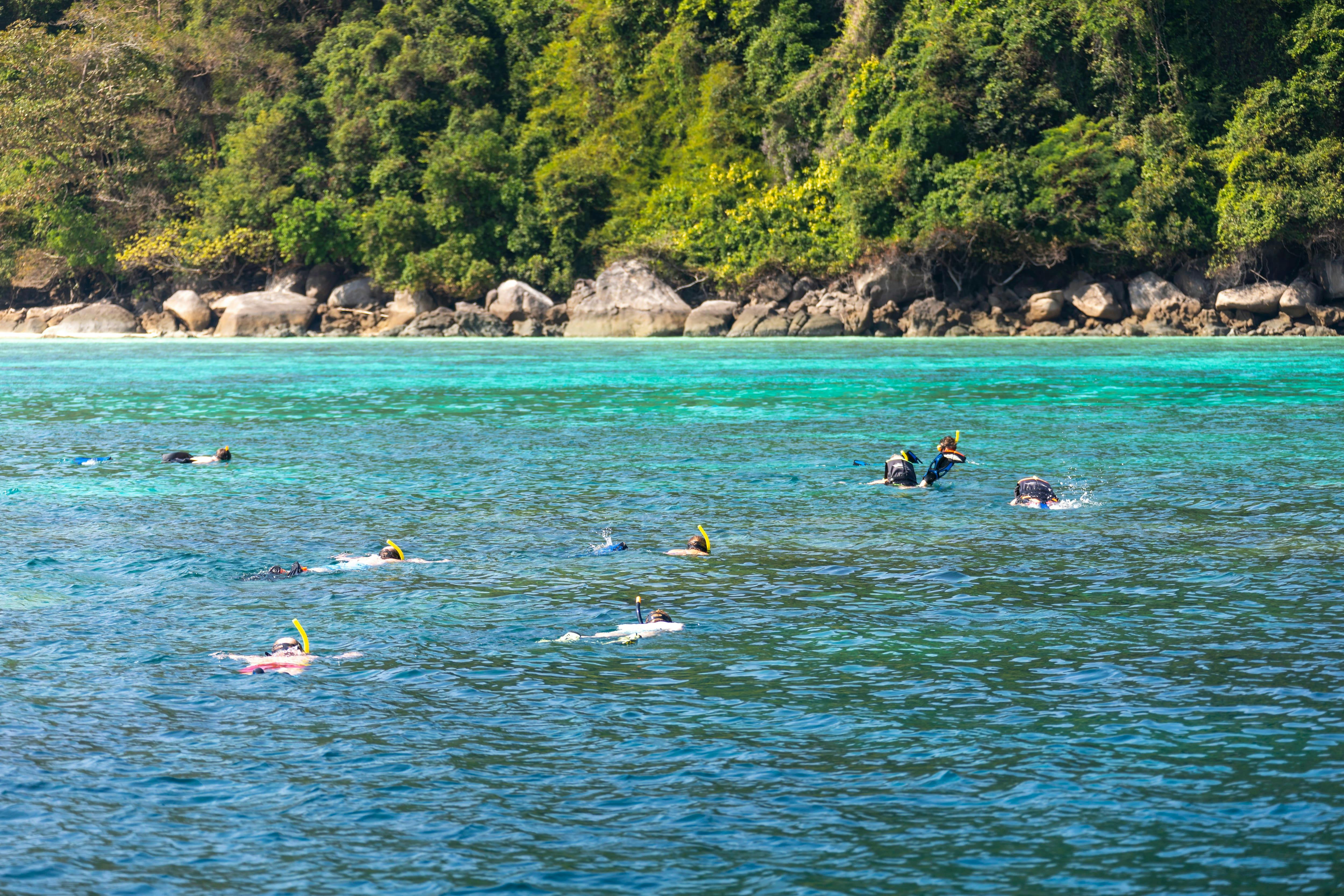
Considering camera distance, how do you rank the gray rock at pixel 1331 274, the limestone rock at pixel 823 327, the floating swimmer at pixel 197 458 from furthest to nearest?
the limestone rock at pixel 823 327 < the gray rock at pixel 1331 274 < the floating swimmer at pixel 197 458

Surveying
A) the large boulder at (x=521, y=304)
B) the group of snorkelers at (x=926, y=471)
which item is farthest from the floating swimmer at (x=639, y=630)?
the large boulder at (x=521, y=304)

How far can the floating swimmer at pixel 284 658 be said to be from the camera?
676cm

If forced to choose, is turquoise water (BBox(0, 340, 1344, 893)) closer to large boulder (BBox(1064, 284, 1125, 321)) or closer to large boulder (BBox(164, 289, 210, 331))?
large boulder (BBox(1064, 284, 1125, 321))

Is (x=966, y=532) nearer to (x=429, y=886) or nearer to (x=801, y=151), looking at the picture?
(x=429, y=886)

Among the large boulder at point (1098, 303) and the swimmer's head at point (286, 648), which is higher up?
the large boulder at point (1098, 303)

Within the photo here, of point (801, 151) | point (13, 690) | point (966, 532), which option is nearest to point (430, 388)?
point (966, 532)

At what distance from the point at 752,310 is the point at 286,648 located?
39.4 meters

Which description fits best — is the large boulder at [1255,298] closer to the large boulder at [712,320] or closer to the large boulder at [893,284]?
the large boulder at [893,284]

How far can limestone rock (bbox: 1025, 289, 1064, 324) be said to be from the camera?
137 feet

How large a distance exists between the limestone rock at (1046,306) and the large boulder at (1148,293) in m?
1.91

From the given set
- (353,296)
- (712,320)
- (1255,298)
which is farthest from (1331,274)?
(353,296)

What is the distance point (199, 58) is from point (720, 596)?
55367mm

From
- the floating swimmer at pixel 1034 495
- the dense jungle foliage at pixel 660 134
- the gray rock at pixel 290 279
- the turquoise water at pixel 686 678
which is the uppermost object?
the dense jungle foliage at pixel 660 134

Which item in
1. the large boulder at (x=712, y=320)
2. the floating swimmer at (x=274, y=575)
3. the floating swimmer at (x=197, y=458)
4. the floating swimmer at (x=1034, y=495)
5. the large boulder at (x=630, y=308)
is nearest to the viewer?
the floating swimmer at (x=274, y=575)
